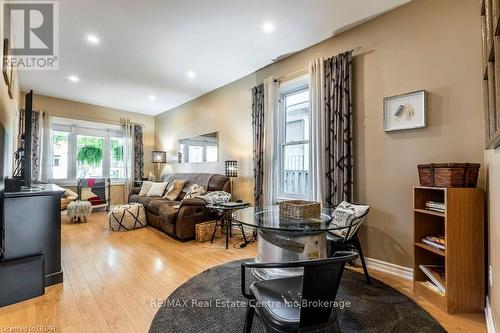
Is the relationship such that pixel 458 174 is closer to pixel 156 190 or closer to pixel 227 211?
pixel 227 211

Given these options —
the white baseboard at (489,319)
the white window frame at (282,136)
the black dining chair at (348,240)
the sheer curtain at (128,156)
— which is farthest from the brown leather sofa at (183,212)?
the white baseboard at (489,319)

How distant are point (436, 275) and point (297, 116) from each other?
2503mm

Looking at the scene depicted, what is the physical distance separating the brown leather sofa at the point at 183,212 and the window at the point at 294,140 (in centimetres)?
119

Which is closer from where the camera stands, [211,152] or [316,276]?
[316,276]

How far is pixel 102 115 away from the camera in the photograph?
612 centimetres

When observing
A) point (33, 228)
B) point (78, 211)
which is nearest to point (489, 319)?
point (33, 228)

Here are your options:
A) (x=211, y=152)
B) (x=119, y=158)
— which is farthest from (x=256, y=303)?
(x=119, y=158)

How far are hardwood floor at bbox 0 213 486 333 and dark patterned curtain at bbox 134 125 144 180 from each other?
290 cm

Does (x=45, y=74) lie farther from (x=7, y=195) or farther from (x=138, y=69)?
(x=7, y=195)

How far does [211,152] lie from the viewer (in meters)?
5.03

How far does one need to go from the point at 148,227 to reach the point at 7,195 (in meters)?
2.55

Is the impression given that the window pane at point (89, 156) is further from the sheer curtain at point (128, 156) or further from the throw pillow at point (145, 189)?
the throw pillow at point (145, 189)

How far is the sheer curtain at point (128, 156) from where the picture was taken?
20.9 ft

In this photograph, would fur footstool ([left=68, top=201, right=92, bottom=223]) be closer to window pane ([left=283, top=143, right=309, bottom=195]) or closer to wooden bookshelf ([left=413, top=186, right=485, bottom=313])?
window pane ([left=283, top=143, right=309, bottom=195])
